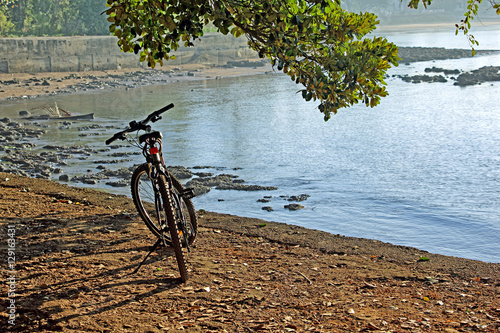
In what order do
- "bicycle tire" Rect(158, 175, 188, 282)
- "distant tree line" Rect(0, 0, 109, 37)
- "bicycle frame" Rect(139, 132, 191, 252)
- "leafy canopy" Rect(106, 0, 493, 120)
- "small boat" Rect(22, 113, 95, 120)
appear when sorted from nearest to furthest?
"bicycle tire" Rect(158, 175, 188, 282)
"bicycle frame" Rect(139, 132, 191, 252)
"leafy canopy" Rect(106, 0, 493, 120)
"small boat" Rect(22, 113, 95, 120)
"distant tree line" Rect(0, 0, 109, 37)

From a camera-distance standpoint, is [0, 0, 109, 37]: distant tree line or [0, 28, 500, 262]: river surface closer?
[0, 28, 500, 262]: river surface

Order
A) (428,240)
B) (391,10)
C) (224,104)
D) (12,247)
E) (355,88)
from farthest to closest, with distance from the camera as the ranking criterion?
(391,10)
(224,104)
(428,240)
(355,88)
(12,247)

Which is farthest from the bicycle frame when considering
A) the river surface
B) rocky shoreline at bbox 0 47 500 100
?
rocky shoreline at bbox 0 47 500 100

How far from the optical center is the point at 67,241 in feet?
20.2

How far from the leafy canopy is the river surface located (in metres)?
4.75

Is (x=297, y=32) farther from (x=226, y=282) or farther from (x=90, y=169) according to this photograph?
(x=90, y=169)

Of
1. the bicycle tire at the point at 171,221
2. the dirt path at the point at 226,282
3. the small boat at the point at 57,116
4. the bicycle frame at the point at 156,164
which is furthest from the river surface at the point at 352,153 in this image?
the bicycle tire at the point at 171,221

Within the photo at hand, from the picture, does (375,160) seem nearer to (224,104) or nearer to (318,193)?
(318,193)

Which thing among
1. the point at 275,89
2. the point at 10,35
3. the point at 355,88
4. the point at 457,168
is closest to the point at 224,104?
the point at 275,89

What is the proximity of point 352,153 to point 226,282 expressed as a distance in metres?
14.3

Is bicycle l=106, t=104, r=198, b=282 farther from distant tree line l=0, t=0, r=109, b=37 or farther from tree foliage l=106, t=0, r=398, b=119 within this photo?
distant tree line l=0, t=0, r=109, b=37

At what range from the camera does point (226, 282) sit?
5238 millimetres

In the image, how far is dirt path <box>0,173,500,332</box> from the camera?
4291mm

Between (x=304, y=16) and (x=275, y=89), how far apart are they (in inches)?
1292
